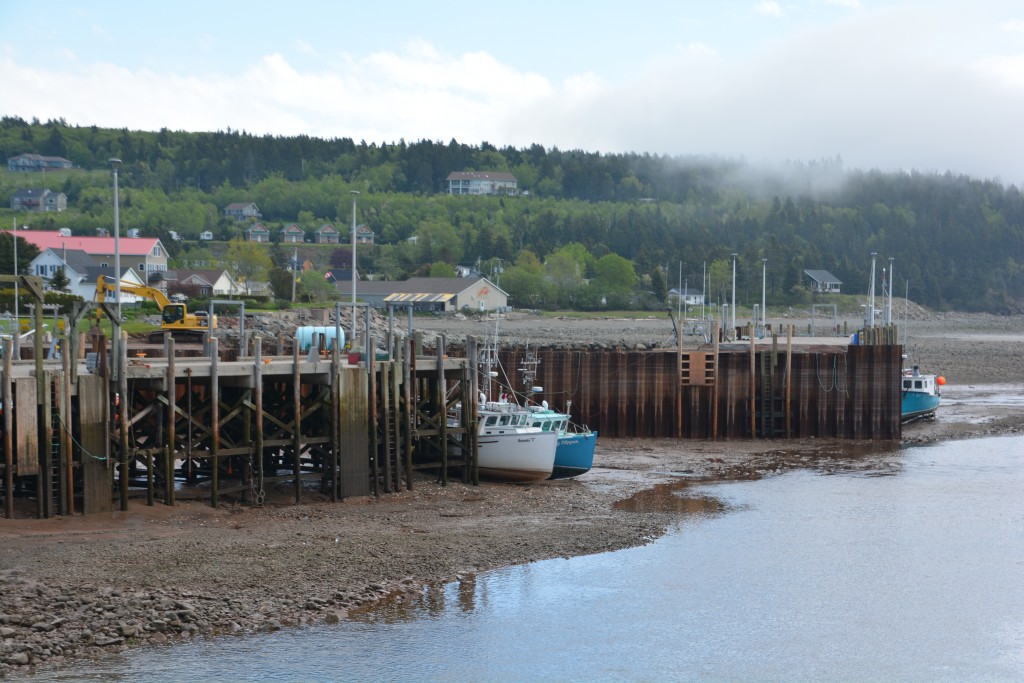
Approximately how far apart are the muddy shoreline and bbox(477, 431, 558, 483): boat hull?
58 cm

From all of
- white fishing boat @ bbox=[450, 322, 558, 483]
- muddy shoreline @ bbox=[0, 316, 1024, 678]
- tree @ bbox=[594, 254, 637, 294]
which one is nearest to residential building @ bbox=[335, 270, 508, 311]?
tree @ bbox=[594, 254, 637, 294]

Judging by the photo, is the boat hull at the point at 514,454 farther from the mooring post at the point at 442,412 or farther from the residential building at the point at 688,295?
the residential building at the point at 688,295

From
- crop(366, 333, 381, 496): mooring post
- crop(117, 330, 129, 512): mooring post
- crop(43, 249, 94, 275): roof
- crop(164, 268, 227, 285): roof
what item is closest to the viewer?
crop(117, 330, 129, 512): mooring post

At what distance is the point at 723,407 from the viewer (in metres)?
48.6

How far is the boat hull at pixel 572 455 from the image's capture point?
37844mm

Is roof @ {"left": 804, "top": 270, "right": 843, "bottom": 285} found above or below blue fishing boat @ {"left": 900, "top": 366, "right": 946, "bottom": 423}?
above

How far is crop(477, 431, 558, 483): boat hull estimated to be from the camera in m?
36.4

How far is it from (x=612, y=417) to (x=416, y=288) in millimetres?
70622

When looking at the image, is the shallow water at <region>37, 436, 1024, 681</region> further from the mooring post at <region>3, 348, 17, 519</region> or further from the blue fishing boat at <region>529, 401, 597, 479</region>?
the mooring post at <region>3, 348, 17, 519</region>

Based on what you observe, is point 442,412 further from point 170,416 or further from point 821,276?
point 821,276

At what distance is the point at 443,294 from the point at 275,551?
3457 inches

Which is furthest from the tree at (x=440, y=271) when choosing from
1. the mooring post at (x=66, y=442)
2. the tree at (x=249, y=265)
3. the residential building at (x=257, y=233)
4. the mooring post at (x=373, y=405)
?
the mooring post at (x=66, y=442)

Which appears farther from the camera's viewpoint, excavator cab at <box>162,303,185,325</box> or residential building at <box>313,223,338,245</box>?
residential building at <box>313,223,338,245</box>

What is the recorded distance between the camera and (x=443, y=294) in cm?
11356
